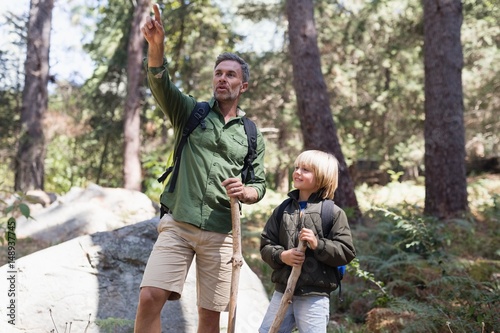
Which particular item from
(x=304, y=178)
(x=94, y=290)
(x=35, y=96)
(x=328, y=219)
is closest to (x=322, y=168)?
(x=304, y=178)

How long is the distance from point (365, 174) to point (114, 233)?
18.7 metres

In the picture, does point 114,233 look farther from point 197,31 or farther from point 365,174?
point 365,174

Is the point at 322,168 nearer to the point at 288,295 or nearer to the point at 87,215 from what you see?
the point at 288,295

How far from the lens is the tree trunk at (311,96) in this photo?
33.0 feet

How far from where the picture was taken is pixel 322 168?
11.3 ft

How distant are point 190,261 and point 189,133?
0.92 meters

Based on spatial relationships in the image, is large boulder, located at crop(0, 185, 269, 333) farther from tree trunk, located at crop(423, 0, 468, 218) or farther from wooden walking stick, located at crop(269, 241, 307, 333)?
tree trunk, located at crop(423, 0, 468, 218)

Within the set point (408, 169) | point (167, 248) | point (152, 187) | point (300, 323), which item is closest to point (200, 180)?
point (167, 248)

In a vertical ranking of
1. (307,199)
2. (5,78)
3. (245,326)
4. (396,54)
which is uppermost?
(396,54)

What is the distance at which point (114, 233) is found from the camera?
18.2ft

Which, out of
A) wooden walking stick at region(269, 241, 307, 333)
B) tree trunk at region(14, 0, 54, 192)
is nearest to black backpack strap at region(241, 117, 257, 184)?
wooden walking stick at region(269, 241, 307, 333)

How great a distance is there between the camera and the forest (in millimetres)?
6316

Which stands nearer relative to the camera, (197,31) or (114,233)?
(114,233)

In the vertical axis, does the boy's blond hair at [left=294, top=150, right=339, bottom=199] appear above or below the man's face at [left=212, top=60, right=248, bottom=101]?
below
